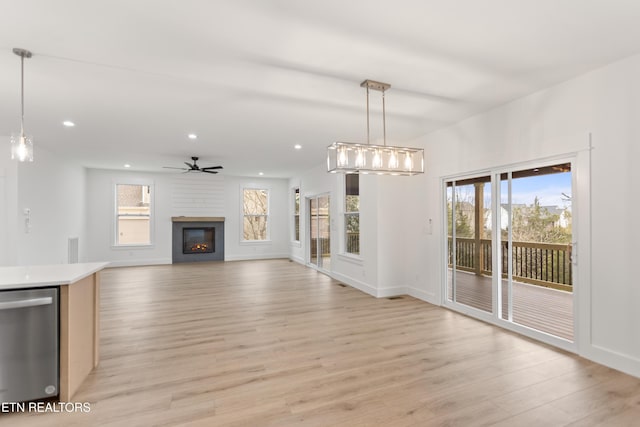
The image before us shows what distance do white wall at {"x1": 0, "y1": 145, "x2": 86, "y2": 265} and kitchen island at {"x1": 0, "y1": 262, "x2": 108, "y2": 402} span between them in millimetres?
3484

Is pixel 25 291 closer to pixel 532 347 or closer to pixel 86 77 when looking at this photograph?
pixel 86 77

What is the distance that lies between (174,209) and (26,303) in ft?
25.0

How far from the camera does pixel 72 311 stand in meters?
2.35

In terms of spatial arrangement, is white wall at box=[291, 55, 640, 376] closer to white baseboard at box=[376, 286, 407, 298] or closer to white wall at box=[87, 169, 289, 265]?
white baseboard at box=[376, 286, 407, 298]

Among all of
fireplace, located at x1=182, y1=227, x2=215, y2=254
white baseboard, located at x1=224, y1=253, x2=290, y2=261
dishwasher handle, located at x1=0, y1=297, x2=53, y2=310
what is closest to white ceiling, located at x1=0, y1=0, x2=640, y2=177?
dishwasher handle, located at x1=0, y1=297, x2=53, y2=310

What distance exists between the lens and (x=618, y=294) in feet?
9.27

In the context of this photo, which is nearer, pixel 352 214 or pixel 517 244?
pixel 517 244

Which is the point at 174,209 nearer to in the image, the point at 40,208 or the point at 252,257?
the point at 252,257

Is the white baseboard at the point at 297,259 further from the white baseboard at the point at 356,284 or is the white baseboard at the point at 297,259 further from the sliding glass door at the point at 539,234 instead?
the sliding glass door at the point at 539,234

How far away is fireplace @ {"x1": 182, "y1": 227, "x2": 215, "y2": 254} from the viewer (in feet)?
31.3

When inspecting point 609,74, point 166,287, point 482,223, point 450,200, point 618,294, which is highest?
point 609,74

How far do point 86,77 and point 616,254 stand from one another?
5196 mm

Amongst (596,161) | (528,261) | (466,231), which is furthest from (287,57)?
(528,261)

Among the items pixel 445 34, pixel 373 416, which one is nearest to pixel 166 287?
pixel 373 416
